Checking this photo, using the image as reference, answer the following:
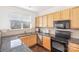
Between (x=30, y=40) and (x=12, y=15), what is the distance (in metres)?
1.54

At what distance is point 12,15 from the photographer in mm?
3852

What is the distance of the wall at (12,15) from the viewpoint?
11.2 feet

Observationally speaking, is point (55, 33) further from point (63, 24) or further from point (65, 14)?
point (65, 14)

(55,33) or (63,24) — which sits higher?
(63,24)

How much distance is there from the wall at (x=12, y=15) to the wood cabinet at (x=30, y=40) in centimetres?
98

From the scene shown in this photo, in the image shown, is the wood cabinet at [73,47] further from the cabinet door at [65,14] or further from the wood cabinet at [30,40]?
the wood cabinet at [30,40]

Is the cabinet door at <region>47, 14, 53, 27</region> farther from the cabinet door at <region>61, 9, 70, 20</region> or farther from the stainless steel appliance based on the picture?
the cabinet door at <region>61, 9, 70, 20</region>

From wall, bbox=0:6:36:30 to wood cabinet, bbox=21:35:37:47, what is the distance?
978 mm

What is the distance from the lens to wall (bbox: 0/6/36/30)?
3.42m

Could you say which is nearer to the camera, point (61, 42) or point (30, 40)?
point (61, 42)

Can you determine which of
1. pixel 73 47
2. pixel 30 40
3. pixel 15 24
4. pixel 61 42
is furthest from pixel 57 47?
pixel 15 24

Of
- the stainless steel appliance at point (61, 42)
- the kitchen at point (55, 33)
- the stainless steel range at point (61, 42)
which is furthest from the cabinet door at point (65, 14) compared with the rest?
the stainless steel appliance at point (61, 42)
